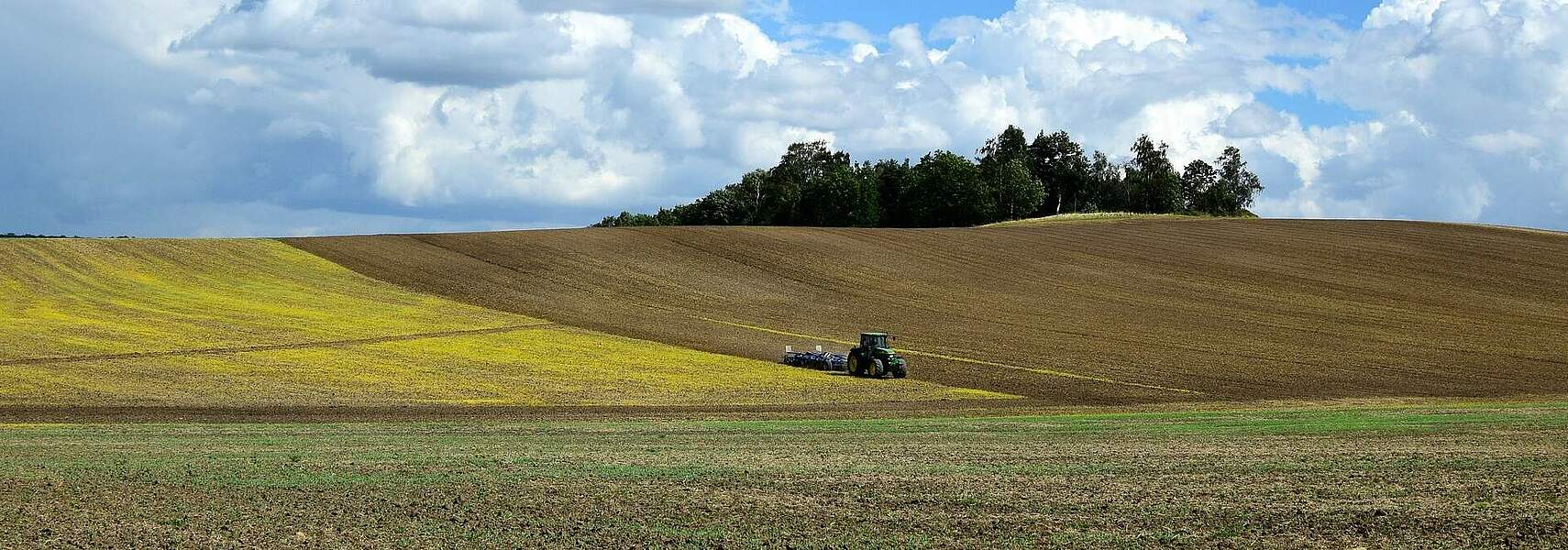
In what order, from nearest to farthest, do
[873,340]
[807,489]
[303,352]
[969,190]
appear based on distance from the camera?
1. [807,489]
2. [303,352]
3. [873,340]
4. [969,190]

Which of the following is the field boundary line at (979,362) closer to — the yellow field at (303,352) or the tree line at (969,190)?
the yellow field at (303,352)

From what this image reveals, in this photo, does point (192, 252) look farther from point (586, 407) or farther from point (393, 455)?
point (393, 455)

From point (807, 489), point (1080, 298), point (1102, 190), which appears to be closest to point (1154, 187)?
point (1102, 190)

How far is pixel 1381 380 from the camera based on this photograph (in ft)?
144

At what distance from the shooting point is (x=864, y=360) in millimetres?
44562

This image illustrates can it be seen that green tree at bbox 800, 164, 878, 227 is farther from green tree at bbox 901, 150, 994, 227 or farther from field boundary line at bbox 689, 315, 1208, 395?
field boundary line at bbox 689, 315, 1208, 395

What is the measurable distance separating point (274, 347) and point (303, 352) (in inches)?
57.9

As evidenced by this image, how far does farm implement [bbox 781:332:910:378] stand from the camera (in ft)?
144

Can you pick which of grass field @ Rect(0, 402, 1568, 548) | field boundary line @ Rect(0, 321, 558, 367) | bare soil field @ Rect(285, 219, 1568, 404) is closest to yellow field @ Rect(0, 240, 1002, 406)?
field boundary line @ Rect(0, 321, 558, 367)

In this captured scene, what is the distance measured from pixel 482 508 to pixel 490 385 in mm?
24219

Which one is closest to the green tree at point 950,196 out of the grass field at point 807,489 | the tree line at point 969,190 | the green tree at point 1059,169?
the tree line at point 969,190

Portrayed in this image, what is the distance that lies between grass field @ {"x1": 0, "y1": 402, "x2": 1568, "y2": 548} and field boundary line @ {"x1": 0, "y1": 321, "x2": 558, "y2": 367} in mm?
16117

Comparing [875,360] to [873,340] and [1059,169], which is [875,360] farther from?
[1059,169]

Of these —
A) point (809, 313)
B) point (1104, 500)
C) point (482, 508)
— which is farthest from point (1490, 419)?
point (809, 313)
